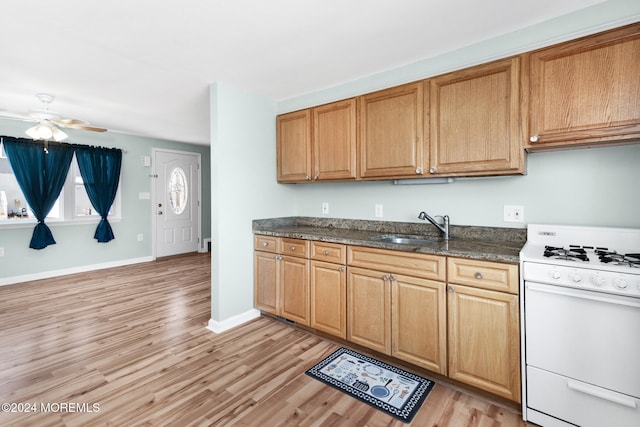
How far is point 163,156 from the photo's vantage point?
19.3 ft

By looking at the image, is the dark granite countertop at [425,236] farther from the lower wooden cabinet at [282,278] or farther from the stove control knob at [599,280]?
the stove control knob at [599,280]

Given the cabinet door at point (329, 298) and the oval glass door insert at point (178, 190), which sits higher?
the oval glass door insert at point (178, 190)

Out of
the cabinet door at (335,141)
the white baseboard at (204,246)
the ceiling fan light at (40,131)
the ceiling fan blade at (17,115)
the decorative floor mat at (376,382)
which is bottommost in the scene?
the decorative floor mat at (376,382)

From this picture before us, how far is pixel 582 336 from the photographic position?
4.81 ft

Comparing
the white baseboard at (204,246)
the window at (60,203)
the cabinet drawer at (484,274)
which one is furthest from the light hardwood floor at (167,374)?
the white baseboard at (204,246)

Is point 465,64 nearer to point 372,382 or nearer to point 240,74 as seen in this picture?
point 240,74

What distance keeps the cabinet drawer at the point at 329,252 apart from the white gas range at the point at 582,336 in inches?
47.7

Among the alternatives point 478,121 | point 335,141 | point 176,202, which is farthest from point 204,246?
point 478,121

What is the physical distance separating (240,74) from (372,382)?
105 inches

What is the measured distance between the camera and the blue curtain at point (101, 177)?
4836mm

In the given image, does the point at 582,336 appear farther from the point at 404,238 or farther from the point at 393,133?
the point at 393,133

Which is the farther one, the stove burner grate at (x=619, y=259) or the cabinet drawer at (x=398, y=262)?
the cabinet drawer at (x=398, y=262)

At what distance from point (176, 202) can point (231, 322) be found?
4.07m

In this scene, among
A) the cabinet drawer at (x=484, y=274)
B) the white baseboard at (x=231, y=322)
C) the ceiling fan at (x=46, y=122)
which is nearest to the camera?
the cabinet drawer at (x=484, y=274)
